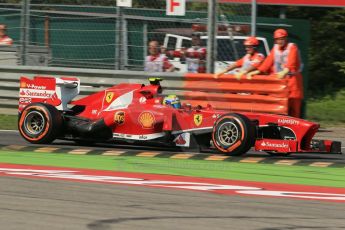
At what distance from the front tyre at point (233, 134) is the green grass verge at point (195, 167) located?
0.38 m

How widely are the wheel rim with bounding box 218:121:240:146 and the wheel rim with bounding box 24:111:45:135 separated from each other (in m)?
2.53

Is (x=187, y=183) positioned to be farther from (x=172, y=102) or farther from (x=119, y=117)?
(x=119, y=117)

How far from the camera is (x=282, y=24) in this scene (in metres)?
19.2

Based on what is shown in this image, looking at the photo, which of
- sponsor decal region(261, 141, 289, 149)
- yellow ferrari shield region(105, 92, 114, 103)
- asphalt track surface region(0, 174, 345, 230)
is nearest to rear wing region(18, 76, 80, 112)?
yellow ferrari shield region(105, 92, 114, 103)

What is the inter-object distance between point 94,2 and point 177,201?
12.7m

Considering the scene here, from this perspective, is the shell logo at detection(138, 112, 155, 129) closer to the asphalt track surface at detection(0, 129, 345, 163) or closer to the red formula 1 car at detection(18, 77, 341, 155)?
the red formula 1 car at detection(18, 77, 341, 155)

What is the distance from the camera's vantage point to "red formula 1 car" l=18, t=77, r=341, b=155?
10828 mm

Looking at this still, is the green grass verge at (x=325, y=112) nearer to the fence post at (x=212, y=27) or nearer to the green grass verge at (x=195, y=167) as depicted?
the fence post at (x=212, y=27)

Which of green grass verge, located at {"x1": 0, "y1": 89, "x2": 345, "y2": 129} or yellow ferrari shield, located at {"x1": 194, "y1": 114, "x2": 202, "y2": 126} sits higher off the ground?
yellow ferrari shield, located at {"x1": 194, "y1": 114, "x2": 202, "y2": 126}

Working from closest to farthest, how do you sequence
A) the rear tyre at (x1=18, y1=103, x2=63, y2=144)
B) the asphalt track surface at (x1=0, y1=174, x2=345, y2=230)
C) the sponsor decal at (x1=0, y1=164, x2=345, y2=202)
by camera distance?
1. the asphalt track surface at (x1=0, y1=174, x2=345, y2=230)
2. the sponsor decal at (x1=0, y1=164, x2=345, y2=202)
3. the rear tyre at (x1=18, y1=103, x2=63, y2=144)

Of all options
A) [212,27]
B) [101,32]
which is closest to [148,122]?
[212,27]

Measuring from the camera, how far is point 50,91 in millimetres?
12406

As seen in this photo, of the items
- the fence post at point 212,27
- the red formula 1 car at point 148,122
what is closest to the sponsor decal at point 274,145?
the red formula 1 car at point 148,122

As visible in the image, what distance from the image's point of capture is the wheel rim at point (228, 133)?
35.6 feet
